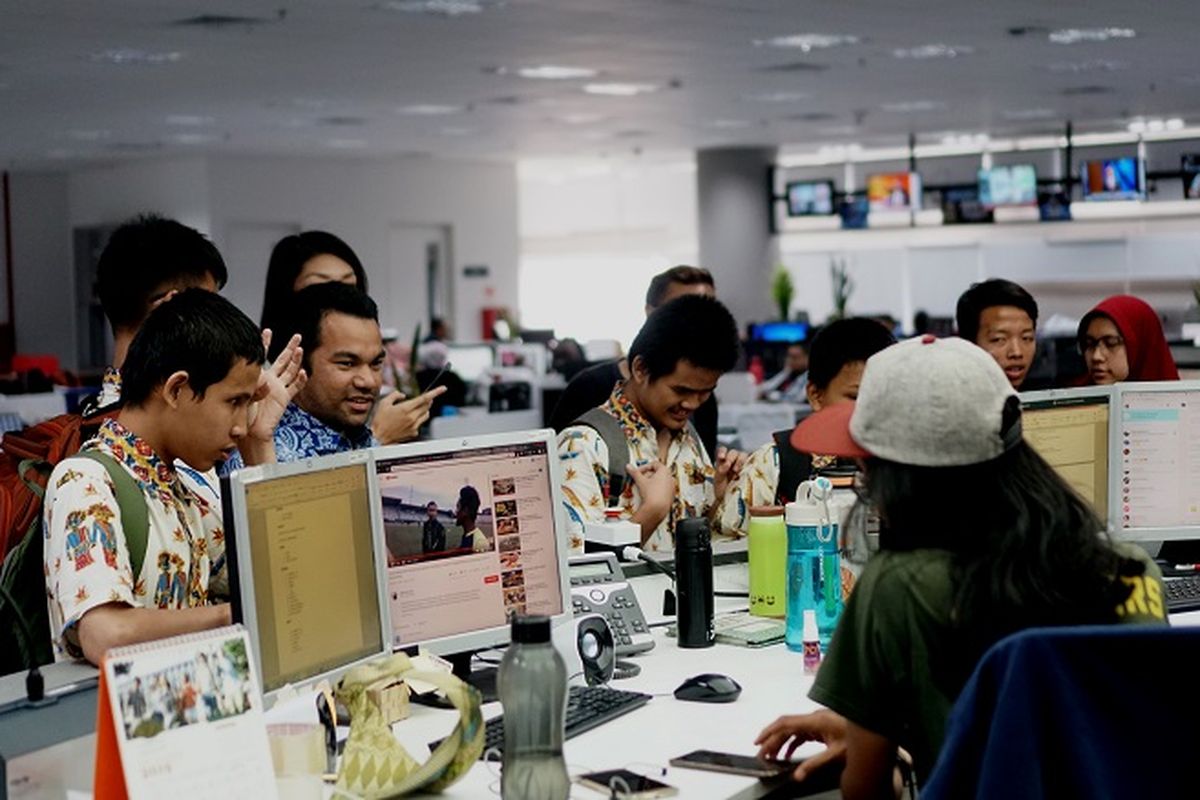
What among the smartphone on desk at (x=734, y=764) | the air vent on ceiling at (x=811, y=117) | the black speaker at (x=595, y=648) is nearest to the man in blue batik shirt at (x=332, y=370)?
the black speaker at (x=595, y=648)

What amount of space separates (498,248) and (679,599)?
16681mm

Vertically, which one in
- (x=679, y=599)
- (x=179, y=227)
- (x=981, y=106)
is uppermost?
(x=981, y=106)

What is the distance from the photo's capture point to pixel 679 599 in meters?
2.98

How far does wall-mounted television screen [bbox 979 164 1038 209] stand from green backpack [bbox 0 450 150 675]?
49.4 ft

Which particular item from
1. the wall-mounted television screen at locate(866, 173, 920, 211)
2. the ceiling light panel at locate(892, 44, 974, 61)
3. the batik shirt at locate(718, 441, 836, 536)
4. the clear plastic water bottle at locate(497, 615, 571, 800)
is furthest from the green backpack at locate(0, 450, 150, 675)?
the wall-mounted television screen at locate(866, 173, 920, 211)

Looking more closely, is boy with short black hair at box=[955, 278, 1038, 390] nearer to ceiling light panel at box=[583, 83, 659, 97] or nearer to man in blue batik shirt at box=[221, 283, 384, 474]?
man in blue batik shirt at box=[221, 283, 384, 474]

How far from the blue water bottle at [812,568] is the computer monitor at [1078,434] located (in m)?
0.72

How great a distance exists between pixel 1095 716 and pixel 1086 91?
1229 centimetres

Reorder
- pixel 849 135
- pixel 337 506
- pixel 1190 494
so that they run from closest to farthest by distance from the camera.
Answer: pixel 337 506 < pixel 1190 494 < pixel 849 135

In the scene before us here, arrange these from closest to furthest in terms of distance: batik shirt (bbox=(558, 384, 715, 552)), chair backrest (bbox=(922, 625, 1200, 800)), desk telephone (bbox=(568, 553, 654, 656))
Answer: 1. chair backrest (bbox=(922, 625, 1200, 800))
2. desk telephone (bbox=(568, 553, 654, 656))
3. batik shirt (bbox=(558, 384, 715, 552))

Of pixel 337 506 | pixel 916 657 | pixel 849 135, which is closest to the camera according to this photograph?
pixel 916 657

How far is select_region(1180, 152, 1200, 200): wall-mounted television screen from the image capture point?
14.3 meters

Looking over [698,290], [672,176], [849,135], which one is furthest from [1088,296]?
[698,290]

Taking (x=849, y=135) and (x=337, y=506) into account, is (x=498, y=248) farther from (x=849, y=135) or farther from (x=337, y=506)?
(x=337, y=506)
